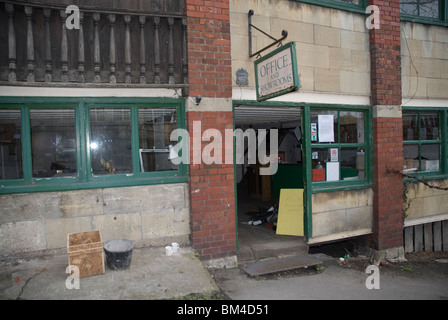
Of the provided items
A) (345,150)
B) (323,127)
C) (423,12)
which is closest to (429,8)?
(423,12)

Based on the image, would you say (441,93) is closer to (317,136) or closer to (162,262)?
(317,136)

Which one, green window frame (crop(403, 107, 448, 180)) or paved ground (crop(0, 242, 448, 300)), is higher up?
green window frame (crop(403, 107, 448, 180))

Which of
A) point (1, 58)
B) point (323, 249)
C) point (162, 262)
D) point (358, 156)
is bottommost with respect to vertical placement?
point (323, 249)

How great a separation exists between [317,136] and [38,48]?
4972 mm

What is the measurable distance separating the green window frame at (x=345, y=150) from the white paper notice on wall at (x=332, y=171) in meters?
0.06

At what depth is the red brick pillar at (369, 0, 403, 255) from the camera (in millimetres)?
6695

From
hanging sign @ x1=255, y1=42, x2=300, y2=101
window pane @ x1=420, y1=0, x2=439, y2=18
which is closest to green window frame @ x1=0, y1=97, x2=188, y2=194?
hanging sign @ x1=255, y1=42, x2=300, y2=101

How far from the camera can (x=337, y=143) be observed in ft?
21.5

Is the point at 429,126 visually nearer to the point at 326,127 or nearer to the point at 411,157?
the point at 411,157

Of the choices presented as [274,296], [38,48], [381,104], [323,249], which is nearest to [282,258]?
[274,296]

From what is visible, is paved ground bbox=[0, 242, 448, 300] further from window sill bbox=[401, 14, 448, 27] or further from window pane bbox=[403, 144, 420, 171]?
window sill bbox=[401, 14, 448, 27]

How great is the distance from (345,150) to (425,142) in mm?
2221

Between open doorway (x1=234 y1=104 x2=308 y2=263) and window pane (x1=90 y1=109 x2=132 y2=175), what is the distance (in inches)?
78.9

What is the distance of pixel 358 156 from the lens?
23.1 feet
